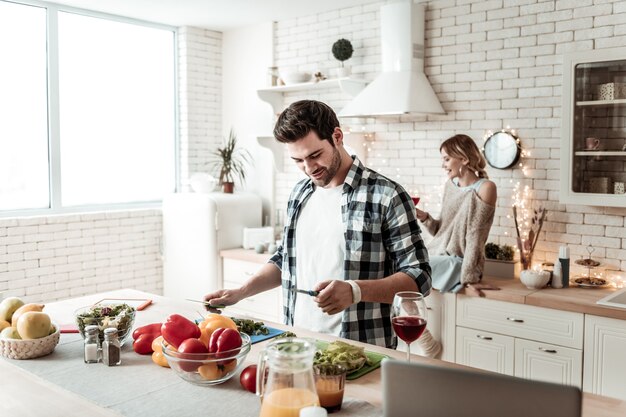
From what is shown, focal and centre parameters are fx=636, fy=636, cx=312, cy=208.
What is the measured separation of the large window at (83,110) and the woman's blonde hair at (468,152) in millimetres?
2941

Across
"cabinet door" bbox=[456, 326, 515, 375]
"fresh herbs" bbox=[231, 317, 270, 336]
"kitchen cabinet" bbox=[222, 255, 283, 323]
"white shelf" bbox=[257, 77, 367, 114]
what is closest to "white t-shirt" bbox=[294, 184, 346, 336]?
"fresh herbs" bbox=[231, 317, 270, 336]

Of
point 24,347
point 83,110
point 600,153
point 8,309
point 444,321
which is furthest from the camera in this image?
point 83,110

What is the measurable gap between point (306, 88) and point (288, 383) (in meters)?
4.32

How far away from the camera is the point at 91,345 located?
6.98 feet

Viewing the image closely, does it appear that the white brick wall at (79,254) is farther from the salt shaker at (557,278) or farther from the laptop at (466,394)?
the laptop at (466,394)

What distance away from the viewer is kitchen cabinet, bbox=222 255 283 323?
496 centimetres

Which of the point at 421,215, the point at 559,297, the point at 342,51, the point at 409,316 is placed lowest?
the point at 559,297

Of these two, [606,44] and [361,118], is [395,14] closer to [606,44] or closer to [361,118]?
[361,118]

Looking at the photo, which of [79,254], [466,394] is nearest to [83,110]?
[79,254]

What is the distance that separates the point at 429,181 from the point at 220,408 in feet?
10.9

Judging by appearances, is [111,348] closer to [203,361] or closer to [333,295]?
[203,361]

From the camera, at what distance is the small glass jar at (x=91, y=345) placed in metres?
2.12

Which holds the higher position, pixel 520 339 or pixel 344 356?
pixel 344 356

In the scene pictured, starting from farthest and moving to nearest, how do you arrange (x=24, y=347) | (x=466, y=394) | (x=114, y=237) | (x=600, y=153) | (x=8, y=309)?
(x=114, y=237) → (x=600, y=153) → (x=8, y=309) → (x=24, y=347) → (x=466, y=394)
